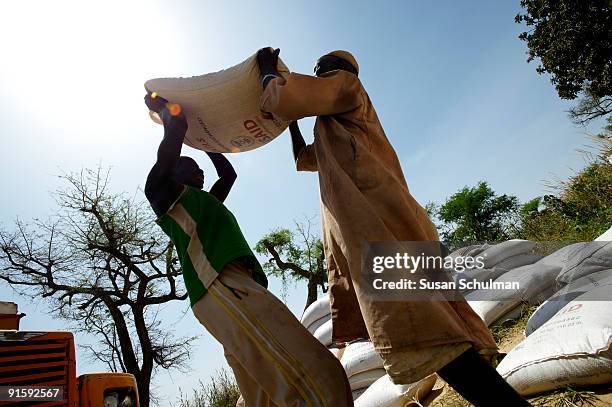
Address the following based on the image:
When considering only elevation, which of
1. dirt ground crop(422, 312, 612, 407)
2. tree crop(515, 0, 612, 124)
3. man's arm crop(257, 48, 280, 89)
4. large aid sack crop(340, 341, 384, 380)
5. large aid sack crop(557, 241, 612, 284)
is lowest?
dirt ground crop(422, 312, 612, 407)

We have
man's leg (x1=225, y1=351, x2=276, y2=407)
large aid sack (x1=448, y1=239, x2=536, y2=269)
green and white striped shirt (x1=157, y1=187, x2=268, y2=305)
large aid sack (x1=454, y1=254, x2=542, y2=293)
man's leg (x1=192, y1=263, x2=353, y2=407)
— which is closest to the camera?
man's leg (x1=192, y1=263, x2=353, y2=407)

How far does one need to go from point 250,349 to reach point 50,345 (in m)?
1.61

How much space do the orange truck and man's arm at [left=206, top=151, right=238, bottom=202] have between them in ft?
3.81

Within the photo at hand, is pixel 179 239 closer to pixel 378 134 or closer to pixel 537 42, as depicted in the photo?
pixel 378 134

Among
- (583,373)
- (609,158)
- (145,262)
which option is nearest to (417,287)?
(583,373)

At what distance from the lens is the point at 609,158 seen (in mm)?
5141

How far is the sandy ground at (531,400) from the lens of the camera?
5.98 feet

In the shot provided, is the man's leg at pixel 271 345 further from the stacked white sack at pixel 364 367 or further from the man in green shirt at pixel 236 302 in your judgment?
the stacked white sack at pixel 364 367

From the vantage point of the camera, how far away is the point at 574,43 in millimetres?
13281

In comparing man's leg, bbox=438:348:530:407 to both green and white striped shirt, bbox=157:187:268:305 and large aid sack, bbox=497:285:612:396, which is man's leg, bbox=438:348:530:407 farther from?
large aid sack, bbox=497:285:612:396

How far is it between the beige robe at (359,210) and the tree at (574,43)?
1462cm

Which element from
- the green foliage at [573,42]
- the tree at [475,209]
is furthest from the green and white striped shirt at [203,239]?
the tree at [475,209]

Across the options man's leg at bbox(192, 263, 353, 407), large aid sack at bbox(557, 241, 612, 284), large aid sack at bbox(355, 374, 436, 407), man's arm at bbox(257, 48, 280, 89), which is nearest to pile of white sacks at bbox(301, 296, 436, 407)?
large aid sack at bbox(355, 374, 436, 407)

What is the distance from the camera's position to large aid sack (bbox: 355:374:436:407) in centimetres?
272
